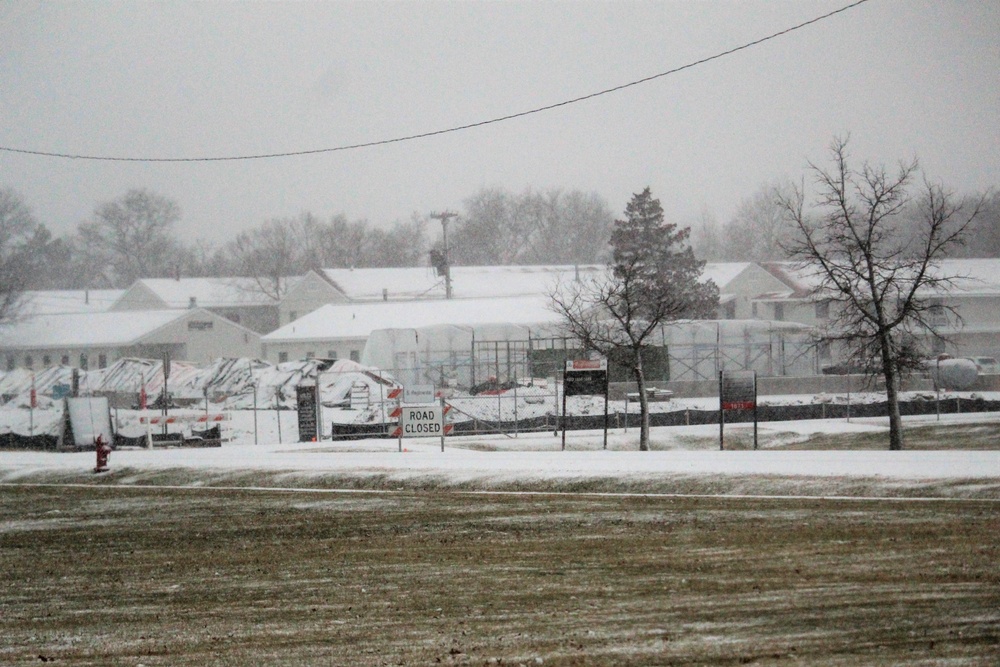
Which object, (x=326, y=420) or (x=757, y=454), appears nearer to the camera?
A: (x=757, y=454)

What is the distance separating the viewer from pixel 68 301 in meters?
119

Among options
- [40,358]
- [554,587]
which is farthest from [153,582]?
[40,358]

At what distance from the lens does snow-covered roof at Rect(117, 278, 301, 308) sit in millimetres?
111188

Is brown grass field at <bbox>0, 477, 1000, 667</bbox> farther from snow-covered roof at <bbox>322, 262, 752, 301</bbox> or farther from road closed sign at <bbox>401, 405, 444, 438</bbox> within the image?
snow-covered roof at <bbox>322, 262, 752, 301</bbox>

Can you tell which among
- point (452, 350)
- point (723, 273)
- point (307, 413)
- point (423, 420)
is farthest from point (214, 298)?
point (423, 420)

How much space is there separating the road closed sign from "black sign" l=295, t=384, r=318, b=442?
7.37m

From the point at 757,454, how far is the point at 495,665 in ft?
62.8

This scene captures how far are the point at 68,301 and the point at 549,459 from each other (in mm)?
101207

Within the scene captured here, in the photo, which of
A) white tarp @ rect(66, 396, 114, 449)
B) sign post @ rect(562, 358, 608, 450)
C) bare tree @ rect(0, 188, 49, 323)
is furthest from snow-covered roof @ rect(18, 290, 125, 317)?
sign post @ rect(562, 358, 608, 450)

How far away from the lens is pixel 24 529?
61.8ft

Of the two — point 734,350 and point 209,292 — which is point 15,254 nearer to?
point 209,292

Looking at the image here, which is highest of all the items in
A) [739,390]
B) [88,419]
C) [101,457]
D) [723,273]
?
[723,273]

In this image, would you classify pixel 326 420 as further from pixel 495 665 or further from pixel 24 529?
pixel 495 665

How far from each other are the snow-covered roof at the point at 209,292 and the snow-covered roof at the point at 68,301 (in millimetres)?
5627
